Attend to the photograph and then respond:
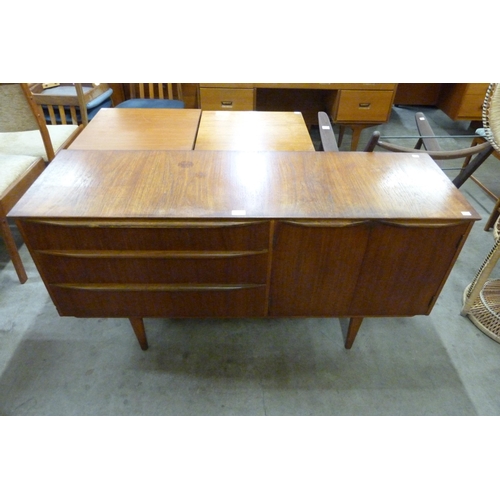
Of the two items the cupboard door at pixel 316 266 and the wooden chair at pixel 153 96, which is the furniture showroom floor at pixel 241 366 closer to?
the cupboard door at pixel 316 266

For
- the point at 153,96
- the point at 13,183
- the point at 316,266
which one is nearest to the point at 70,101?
the point at 153,96

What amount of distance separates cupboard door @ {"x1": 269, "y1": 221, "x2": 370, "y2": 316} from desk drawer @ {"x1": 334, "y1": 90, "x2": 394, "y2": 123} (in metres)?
1.91

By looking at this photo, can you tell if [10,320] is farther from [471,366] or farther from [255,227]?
[471,366]

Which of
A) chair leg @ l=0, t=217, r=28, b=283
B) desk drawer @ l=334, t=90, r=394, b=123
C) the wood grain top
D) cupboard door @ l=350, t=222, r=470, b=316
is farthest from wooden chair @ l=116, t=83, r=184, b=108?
cupboard door @ l=350, t=222, r=470, b=316

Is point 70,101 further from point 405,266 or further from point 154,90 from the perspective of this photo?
point 405,266

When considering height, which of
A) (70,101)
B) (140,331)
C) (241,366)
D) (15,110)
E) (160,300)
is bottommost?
(241,366)

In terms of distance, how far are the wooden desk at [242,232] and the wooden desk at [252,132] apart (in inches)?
11.1

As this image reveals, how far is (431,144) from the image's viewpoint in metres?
1.59

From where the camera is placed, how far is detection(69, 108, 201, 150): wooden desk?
1512 millimetres

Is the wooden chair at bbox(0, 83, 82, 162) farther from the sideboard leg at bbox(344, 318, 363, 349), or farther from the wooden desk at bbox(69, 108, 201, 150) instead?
the sideboard leg at bbox(344, 318, 363, 349)

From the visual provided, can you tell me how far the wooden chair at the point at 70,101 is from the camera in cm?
215

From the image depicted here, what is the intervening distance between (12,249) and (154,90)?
1.80 meters

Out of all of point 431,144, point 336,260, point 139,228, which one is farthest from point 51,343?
point 431,144

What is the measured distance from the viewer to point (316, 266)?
110 cm
